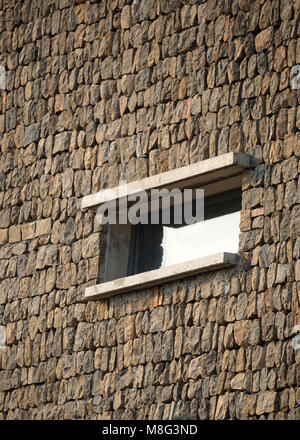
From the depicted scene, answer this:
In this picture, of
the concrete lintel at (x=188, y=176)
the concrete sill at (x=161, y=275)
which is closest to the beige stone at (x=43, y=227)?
the concrete lintel at (x=188, y=176)

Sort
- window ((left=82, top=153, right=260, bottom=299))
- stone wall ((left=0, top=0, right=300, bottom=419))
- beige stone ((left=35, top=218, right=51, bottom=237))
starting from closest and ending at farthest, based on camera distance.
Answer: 1. stone wall ((left=0, top=0, right=300, bottom=419))
2. window ((left=82, top=153, right=260, bottom=299))
3. beige stone ((left=35, top=218, right=51, bottom=237))

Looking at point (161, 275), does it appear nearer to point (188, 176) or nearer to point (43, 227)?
point (188, 176)

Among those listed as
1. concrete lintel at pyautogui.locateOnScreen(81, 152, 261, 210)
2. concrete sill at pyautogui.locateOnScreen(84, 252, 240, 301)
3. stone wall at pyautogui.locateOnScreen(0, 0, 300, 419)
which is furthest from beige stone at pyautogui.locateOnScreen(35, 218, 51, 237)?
concrete sill at pyautogui.locateOnScreen(84, 252, 240, 301)

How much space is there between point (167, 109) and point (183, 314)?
204 cm

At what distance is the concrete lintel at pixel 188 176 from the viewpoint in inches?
413

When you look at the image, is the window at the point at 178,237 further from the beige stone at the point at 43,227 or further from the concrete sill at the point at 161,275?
the beige stone at the point at 43,227

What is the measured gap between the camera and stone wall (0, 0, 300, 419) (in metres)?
10.1

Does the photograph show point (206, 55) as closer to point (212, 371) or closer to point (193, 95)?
point (193, 95)

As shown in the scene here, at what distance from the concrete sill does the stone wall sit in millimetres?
99

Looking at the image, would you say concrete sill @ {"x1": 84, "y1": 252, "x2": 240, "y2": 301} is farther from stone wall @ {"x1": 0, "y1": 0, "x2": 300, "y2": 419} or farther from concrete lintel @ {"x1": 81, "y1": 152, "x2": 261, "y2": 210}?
concrete lintel @ {"x1": 81, "y1": 152, "x2": 261, "y2": 210}

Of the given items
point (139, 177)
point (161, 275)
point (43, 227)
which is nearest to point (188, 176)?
point (139, 177)

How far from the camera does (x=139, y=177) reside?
11.5 m

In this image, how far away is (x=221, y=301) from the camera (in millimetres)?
10367

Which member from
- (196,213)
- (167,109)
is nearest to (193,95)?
(167,109)
